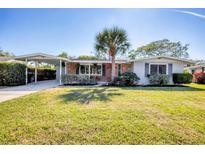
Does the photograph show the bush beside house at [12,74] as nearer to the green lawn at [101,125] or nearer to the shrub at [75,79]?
the shrub at [75,79]

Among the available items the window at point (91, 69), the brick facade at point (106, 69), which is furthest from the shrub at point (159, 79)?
the window at point (91, 69)

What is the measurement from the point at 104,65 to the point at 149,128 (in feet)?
50.5

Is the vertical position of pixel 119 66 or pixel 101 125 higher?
pixel 119 66

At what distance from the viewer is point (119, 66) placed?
1939 cm

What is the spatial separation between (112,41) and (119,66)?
592 cm

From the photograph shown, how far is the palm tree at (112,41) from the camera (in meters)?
13.6

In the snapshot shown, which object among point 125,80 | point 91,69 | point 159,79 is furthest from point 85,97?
point 91,69

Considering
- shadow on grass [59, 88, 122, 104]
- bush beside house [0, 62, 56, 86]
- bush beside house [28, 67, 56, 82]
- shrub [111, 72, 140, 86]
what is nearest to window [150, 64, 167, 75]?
shrub [111, 72, 140, 86]

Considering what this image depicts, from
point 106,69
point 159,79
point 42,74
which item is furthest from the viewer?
point 42,74

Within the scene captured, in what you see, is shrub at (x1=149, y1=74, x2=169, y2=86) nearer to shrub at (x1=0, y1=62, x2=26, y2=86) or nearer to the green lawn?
the green lawn

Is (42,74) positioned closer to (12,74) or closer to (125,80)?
(12,74)

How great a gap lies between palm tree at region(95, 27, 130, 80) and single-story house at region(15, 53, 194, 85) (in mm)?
2987

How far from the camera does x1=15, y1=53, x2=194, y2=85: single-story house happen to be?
16.3m
